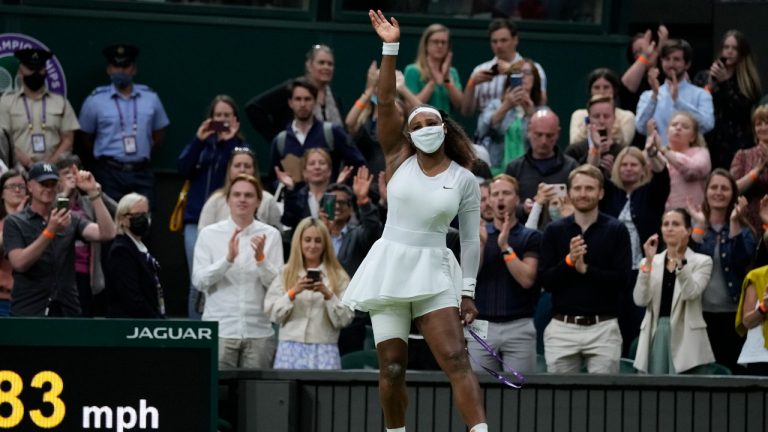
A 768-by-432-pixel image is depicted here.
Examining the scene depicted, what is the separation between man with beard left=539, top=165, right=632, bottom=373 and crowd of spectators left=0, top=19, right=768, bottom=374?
0.01 metres

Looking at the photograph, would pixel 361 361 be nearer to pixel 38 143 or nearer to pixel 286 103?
pixel 286 103

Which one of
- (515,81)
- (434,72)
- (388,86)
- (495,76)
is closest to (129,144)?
(434,72)

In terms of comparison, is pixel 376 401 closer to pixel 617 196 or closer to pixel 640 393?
pixel 640 393

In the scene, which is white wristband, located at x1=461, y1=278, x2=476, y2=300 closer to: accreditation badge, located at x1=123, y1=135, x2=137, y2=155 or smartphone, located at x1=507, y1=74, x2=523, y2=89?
smartphone, located at x1=507, y1=74, x2=523, y2=89

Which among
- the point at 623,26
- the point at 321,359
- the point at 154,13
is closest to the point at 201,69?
the point at 154,13

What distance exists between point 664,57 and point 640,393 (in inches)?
179

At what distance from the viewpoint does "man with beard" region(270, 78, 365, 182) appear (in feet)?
41.6

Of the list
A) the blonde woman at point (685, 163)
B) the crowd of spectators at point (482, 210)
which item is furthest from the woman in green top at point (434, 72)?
the blonde woman at point (685, 163)

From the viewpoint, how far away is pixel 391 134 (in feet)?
26.6

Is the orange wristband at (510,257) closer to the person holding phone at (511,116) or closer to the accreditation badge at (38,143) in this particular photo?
the person holding phone at (511,116)

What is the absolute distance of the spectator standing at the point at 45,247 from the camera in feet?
34.6

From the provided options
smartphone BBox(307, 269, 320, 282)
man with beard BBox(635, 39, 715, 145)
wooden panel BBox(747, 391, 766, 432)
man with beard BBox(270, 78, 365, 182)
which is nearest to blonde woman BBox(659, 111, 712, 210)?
man with beard BBox(635, 39, 715, 145)

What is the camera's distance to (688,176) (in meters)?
12.1

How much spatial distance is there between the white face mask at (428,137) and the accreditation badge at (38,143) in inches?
234
